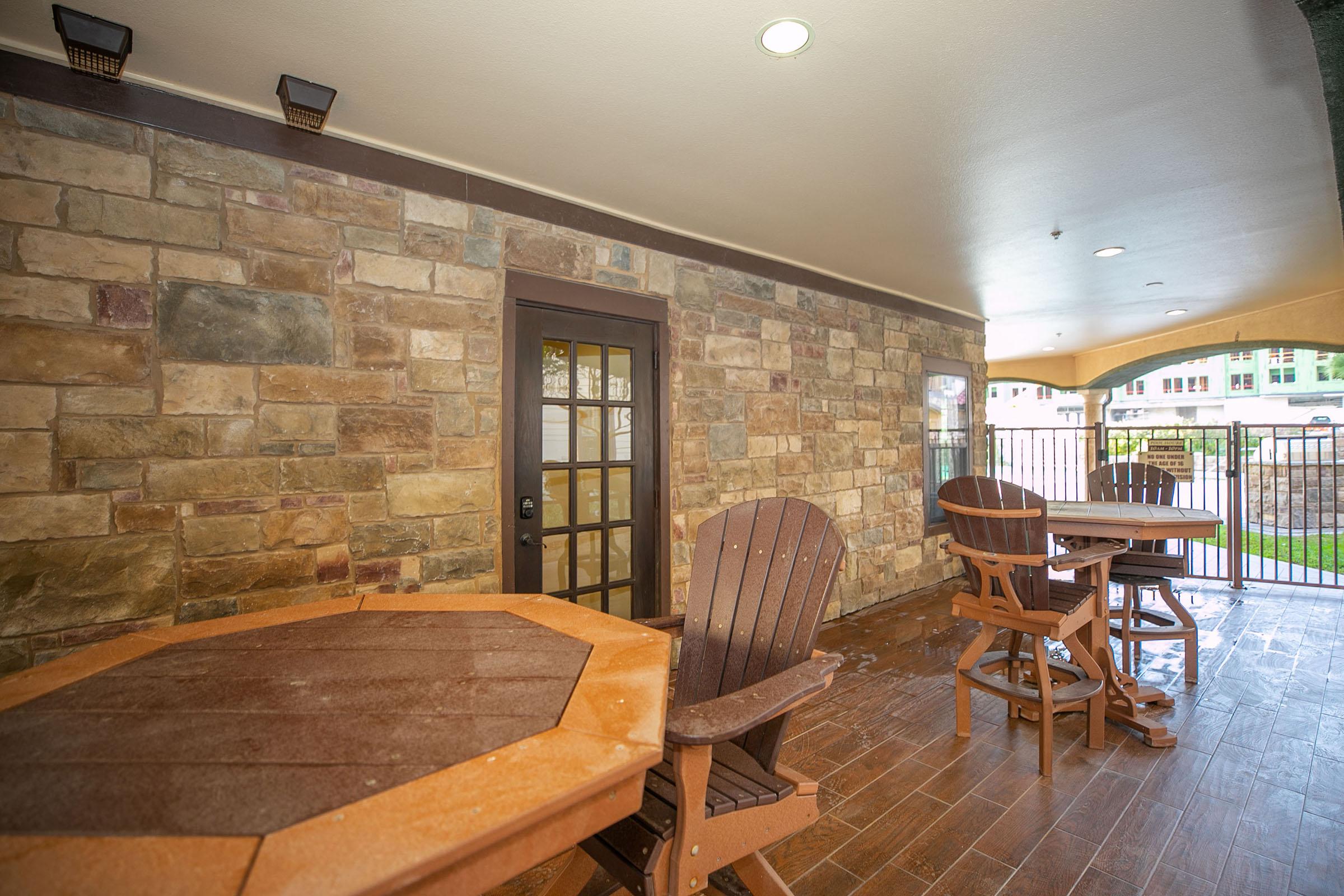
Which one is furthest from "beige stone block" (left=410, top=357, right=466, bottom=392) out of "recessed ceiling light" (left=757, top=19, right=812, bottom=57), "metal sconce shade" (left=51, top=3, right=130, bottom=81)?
"recessed ceiling light" (left=757, top=19, right=812, bottom=57)

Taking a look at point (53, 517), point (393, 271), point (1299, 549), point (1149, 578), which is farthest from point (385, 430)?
point (1299, 549)

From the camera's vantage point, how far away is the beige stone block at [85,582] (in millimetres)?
1789

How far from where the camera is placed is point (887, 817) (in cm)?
206

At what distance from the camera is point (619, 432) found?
3266 mm

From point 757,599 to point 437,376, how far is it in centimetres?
169

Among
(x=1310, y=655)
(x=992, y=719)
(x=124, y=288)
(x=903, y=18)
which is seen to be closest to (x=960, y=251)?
(x=903, y=18)

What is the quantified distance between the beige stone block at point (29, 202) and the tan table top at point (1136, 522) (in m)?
3.66

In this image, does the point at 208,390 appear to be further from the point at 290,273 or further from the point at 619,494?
the point at 619,494

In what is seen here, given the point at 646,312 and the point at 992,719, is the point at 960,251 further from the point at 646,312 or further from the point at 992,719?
the point at 992,719

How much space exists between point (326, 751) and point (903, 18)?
2.21 m

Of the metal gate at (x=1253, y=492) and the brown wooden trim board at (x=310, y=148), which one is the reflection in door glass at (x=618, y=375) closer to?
the brown wooden trim board at (x=310, y=148)

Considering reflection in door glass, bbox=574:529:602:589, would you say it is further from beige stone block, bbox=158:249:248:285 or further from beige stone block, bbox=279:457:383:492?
beige stone block, bbox=158:249:248:285

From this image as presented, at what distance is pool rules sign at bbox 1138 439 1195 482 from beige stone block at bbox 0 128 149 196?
6016mm

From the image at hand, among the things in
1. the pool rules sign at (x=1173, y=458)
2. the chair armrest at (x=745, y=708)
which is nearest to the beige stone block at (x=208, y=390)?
the chair armrest at (x=745, y=708)
